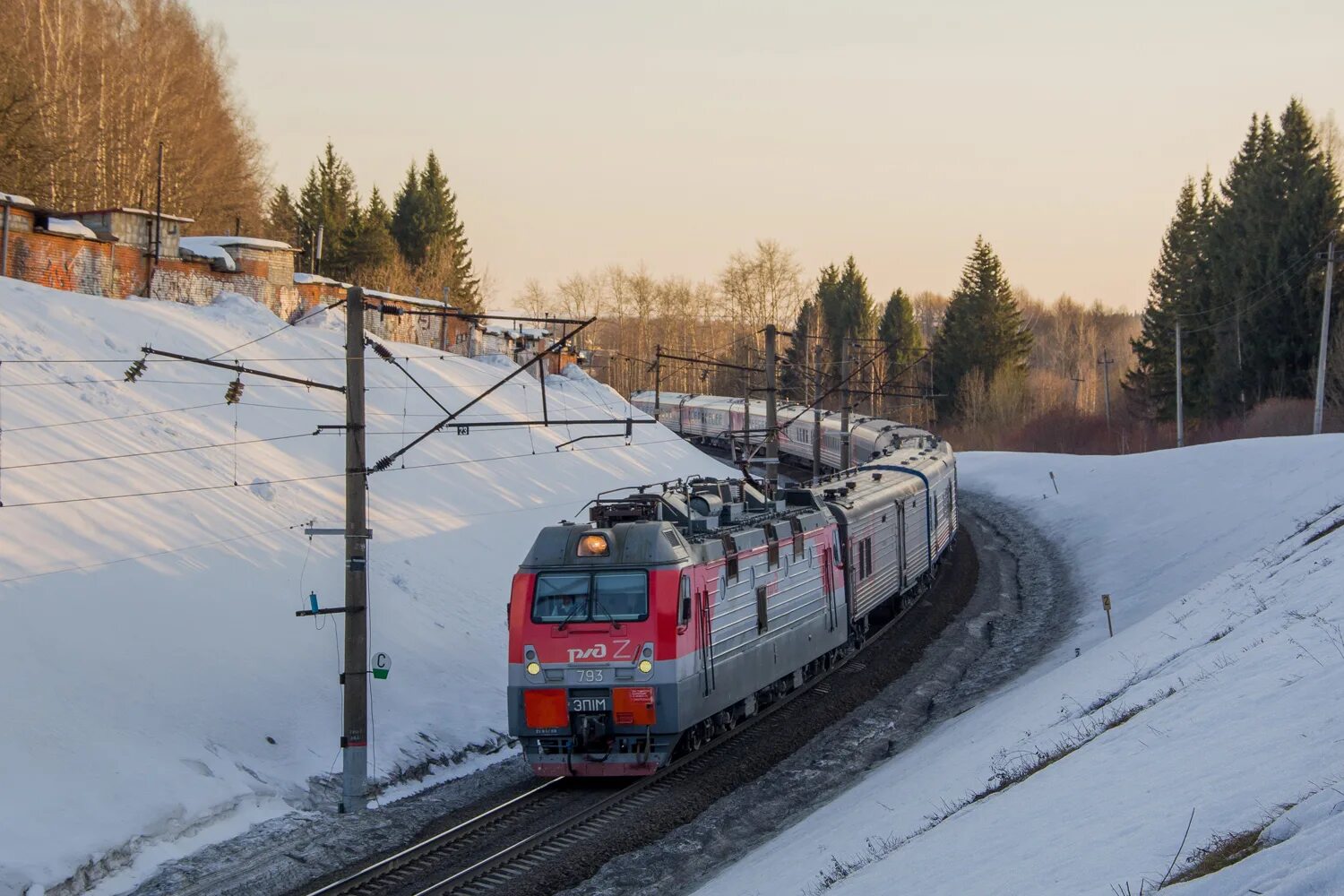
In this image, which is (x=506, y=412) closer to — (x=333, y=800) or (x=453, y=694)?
(x=453, y=694)

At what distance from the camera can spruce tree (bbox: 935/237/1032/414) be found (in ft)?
301

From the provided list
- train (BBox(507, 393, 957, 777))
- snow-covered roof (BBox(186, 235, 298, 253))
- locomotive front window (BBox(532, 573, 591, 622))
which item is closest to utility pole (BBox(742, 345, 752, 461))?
train (BBox(507, 393, 957, 777))

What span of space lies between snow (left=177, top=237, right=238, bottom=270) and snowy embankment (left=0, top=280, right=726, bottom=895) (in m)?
4.41

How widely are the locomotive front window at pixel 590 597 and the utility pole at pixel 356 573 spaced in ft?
8.43

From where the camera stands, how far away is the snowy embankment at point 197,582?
50.1 feet

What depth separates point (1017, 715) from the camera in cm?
1688

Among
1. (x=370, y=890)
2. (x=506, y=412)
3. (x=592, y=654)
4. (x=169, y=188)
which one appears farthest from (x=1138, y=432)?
(x=370, y=890)

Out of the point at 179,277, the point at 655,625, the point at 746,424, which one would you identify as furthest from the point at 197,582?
the point at 179,277

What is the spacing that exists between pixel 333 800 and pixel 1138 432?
2254 inches

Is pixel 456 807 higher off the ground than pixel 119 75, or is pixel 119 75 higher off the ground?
pixel 119 75

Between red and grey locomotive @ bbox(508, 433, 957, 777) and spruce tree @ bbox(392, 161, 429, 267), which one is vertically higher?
spruce tree @ bbox(392, 161, 429, 267)

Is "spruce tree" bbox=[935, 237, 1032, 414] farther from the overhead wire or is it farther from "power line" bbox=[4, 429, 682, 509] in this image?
the overhead wire

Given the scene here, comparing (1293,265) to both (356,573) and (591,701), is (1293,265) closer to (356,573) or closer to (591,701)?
(591,701)

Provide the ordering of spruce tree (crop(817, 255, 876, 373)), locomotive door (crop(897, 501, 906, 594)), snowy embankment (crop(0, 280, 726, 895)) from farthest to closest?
1. spruce tree (crop(817, 255, 876, 373))
2. locomotive door (crop(897, 501, 906, 594))
3. snowy embankment (crop(0, 280, 726, 895))
